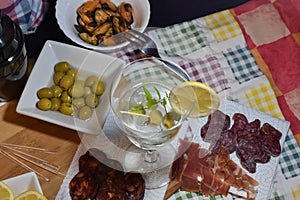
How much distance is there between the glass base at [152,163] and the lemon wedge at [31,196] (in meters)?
0.18

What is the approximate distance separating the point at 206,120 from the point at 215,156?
7cm

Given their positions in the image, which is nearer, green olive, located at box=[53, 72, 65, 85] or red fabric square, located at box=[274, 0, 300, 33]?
green olive, located at box=[53, 72, 65, 85]

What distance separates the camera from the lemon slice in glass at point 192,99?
105cm

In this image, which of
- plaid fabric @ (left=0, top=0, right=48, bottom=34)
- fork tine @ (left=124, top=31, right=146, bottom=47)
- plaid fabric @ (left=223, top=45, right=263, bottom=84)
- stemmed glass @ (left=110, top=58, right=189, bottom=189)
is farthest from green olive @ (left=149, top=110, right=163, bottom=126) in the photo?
plaid fabric @ (left=0, top=0, right=48, bottom=34)

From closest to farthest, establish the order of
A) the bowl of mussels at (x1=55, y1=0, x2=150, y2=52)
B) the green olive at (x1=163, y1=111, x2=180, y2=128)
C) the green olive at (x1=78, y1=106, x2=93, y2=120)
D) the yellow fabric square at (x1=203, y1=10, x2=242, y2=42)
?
the green olive at (x1=163, y1=111, x2=180, y2=128), the green olive at (x1=78, y1=106, x2=93, y2=120), the bowl of mussels at (x1=55, y1=0, x2=150, y2=52), the yellow fabric square at (x1=203, y1=10, x2=242, y2=42)

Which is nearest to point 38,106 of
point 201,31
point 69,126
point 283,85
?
point 69,126

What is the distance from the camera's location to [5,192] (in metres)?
1.08

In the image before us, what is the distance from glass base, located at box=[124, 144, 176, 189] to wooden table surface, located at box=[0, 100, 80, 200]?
115mm

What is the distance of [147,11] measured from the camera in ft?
4.18

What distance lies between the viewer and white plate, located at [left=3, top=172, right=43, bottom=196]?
1.09 metres

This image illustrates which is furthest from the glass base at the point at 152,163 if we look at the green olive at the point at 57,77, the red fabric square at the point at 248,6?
the red fabric square at the point at 248,6

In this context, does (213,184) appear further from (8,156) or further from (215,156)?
(8,156)

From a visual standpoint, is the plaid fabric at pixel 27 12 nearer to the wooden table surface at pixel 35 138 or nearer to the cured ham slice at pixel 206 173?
the wooden table surface at pixel 35 138

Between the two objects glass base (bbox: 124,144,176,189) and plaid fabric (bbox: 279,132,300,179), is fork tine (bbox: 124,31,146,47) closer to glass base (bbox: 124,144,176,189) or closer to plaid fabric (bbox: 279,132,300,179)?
glass base (bbox: 124,144,176,189)
